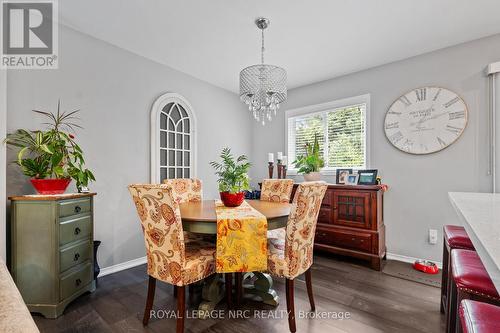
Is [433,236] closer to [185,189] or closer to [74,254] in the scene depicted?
[185,189]

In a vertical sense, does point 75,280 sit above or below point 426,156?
below

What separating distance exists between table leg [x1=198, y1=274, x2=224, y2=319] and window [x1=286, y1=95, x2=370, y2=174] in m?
2.36

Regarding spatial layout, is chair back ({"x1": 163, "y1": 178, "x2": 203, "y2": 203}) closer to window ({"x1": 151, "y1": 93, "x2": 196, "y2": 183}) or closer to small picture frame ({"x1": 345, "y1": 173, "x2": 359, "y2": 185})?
window ({"x1": 151, "y1": 93, "x2": 196, "y2": 183})

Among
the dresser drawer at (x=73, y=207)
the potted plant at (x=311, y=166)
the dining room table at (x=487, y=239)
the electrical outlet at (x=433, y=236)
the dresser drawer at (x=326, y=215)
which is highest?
the potted plant at (x=311, y=166)

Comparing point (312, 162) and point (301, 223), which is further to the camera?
point (312, 162)

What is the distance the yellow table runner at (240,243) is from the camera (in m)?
1.57

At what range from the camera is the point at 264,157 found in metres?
4.38

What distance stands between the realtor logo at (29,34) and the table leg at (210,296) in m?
2.53

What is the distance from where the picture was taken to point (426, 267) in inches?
101

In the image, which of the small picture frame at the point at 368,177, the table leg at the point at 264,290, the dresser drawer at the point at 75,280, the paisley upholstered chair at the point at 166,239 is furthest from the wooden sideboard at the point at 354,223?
the dresser drawer at the point at 75,280

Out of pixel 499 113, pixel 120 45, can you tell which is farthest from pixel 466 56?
pixel 120 45

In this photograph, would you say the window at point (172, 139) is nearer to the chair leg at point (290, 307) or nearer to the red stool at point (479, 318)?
the chair leg at point (290, 307)

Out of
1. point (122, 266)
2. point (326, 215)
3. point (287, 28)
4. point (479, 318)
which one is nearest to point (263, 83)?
point (287, 28)

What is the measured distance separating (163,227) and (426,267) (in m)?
2.82
